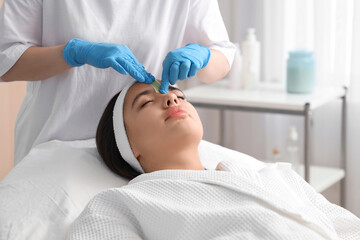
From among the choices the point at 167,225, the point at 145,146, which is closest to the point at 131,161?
the point at 145,146

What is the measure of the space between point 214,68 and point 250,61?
39.9 inches

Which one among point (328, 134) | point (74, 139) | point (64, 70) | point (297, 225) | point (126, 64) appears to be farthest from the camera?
point (328, 134)

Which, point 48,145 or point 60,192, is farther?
point 48,145

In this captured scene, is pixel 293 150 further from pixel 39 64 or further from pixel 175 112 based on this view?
pixel 39 64

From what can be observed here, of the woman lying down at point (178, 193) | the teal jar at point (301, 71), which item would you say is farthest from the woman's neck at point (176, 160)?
the teal jar at point (301, 71)

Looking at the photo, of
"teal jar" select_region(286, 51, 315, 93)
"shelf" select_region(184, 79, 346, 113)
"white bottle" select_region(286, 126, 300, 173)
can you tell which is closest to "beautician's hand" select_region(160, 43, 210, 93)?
"shelf" select_region(184, 79, 346, 113)

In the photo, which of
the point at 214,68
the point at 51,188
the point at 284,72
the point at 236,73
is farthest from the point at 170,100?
the point at 284,72

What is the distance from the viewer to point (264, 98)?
104 inches

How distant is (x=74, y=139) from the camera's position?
1.81 m

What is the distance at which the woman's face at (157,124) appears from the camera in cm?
160

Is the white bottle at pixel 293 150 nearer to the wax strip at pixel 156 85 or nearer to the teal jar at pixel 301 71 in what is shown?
the teal jar at pixel 301 71

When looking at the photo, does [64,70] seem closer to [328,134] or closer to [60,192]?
[60,192]

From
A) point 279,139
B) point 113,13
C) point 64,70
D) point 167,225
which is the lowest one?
point 279,139

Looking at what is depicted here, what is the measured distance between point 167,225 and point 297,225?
0.27 metres
